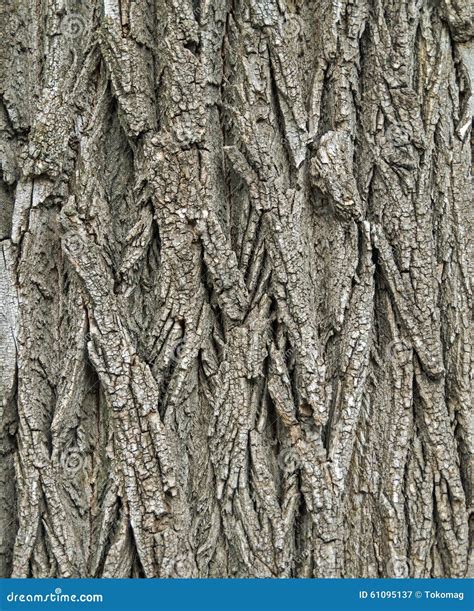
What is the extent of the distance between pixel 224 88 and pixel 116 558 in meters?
1.28

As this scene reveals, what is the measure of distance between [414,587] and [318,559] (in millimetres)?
286

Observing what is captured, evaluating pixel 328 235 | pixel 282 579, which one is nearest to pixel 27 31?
pixel 328 235

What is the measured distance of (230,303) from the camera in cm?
166

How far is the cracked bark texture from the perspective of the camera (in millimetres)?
1629

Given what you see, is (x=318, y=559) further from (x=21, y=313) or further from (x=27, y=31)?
(x=27, y=31)

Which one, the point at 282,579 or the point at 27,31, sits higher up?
the point at 27,31

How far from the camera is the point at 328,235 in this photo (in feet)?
5.67

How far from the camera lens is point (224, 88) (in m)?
1.74

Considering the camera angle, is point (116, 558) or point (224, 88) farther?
point (224, 88)

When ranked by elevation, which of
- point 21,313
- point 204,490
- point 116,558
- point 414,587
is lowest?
point 414,587

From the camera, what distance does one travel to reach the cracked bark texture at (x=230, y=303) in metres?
1.63

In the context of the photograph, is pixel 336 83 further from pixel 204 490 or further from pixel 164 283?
pixel 204 490

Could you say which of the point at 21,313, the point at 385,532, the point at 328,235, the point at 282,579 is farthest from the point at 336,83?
the point at 282,579

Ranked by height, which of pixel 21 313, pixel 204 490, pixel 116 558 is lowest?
pixel 116 558
